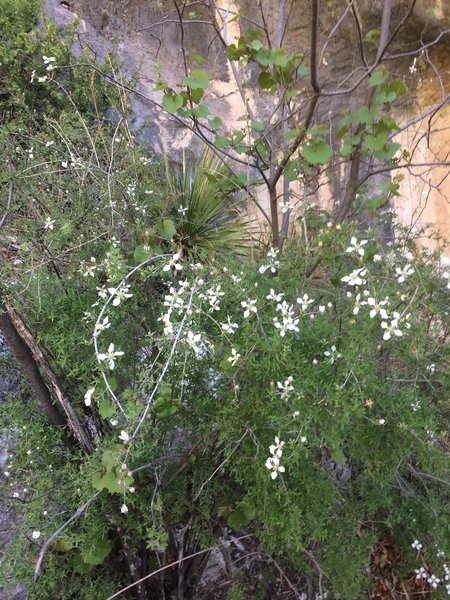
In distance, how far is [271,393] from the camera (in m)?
1.34

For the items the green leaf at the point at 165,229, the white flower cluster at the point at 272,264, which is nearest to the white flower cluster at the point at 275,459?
the white flower cluster at the point at 272,264

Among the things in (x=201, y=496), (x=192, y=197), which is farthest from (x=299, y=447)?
(x=192, y=197)

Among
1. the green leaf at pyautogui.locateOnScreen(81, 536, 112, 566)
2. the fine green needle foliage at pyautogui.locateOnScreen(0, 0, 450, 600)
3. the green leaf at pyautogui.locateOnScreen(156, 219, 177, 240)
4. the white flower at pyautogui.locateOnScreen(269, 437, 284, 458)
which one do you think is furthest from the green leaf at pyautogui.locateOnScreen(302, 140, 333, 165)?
the green leaf at pyautogui.locateOnScreen(81, 536, 112, 566)

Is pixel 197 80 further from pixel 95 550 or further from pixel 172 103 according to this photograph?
pixel 95 550

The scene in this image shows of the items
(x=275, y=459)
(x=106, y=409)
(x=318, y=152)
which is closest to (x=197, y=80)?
(x=318, y=152)

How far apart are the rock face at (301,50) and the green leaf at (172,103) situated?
2806 mm

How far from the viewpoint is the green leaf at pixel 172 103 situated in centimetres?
183

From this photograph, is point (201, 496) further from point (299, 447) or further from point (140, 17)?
point (140, 17)

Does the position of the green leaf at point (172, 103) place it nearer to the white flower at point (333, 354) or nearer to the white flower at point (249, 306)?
the white flower at point (249, 306)

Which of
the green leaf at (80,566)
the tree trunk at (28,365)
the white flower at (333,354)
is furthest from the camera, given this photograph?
the green leaf at (80,566)

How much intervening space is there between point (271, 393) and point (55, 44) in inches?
168

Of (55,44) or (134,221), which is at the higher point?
(55,44)

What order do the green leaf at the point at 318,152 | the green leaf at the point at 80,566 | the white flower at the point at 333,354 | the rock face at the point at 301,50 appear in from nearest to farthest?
the white flower at the point at 333,354, the green leaf at the point at 80,566, the green leaf at the point at 318,152, the rock face at the point at 301,50

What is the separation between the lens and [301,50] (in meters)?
4.98
